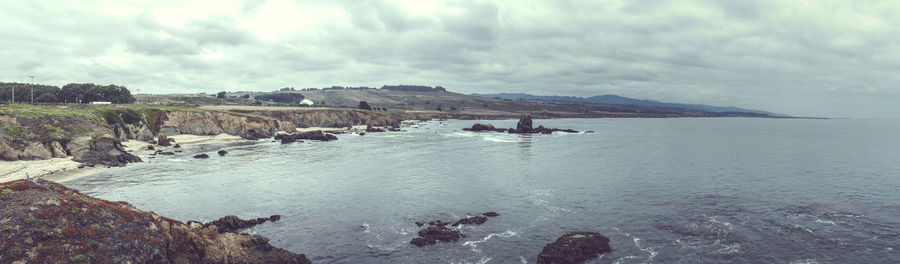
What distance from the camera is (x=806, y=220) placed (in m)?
37.4

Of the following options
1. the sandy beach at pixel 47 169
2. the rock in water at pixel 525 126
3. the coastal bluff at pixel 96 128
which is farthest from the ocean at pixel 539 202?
the rock in water at pixel 525 126

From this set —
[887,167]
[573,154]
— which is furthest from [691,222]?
[887,167]

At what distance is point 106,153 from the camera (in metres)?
68.4

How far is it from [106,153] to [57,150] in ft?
20.9

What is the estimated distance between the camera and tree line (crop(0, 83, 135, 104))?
436ft

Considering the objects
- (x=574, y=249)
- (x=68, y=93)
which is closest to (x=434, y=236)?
(x=574, y=249)

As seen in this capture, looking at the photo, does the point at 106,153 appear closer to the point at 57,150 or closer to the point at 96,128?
the point at 57,150

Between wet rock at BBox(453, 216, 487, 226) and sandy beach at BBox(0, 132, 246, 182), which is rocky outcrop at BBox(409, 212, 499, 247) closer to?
wet rock at BBox(453, 216, 487, 226)

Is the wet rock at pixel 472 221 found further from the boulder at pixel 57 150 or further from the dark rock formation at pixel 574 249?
the boulder at pixel 57 150

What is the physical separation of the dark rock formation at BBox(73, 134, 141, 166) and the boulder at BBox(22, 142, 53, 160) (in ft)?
13.8

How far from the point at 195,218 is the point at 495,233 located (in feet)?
85.3

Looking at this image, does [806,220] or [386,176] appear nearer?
[806,220]

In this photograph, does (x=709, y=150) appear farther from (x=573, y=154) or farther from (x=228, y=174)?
(x=228, y=174)

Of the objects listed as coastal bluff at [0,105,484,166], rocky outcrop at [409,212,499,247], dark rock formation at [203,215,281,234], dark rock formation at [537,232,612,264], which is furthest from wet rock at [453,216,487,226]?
coastal bluff at [0,105,484,166]
